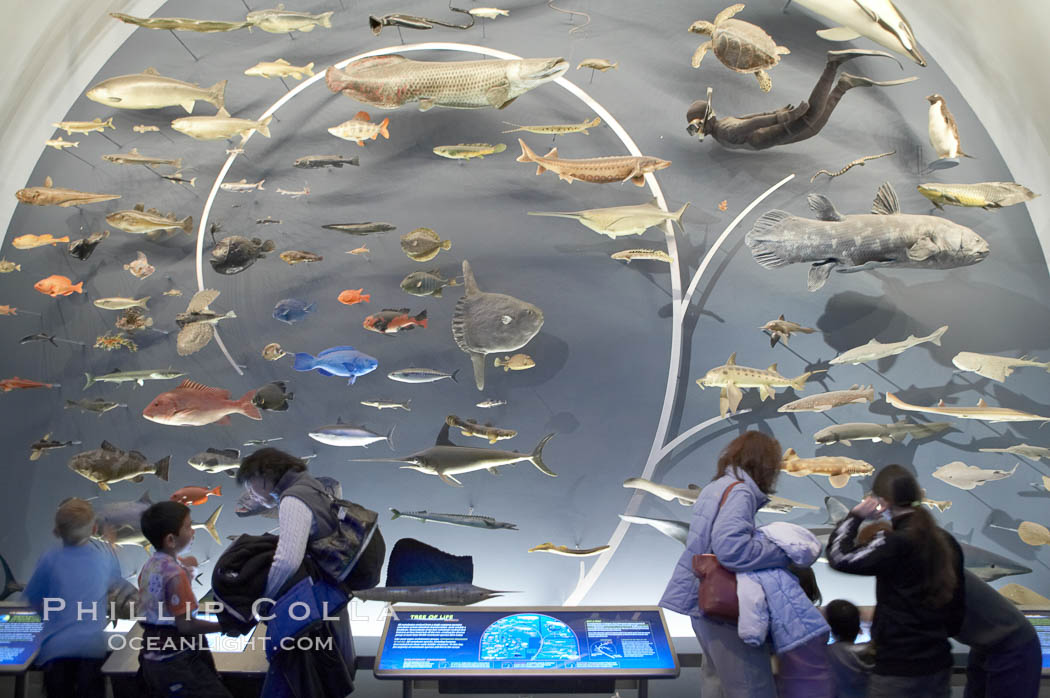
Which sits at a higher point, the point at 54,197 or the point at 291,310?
the point at 54,197

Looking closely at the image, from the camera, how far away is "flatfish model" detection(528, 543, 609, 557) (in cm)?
522

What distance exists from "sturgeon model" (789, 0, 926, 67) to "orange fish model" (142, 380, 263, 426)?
16.1 ft

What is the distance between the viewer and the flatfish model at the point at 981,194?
16.8 feet

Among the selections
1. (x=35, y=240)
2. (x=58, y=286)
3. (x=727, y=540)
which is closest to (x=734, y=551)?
(x=727, y=540)

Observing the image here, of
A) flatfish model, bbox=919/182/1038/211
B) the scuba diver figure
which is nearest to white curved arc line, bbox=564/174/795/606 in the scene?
the scuba diver figure

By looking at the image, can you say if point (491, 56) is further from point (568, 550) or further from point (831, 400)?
point (568, 550)

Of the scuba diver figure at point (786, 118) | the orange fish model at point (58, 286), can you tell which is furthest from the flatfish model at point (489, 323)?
the orange fish model at point (58, 286)

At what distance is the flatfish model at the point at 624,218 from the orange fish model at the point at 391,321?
1291mm

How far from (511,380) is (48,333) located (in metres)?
3.63

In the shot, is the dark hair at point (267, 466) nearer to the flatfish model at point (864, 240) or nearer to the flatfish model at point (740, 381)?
the flatfish model at point (740, 381)

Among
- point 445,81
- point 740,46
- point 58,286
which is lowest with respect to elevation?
point 58,286

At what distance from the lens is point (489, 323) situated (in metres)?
5.25

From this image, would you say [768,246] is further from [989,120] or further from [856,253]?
[989,120]

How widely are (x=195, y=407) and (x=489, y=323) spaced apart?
2179mm
